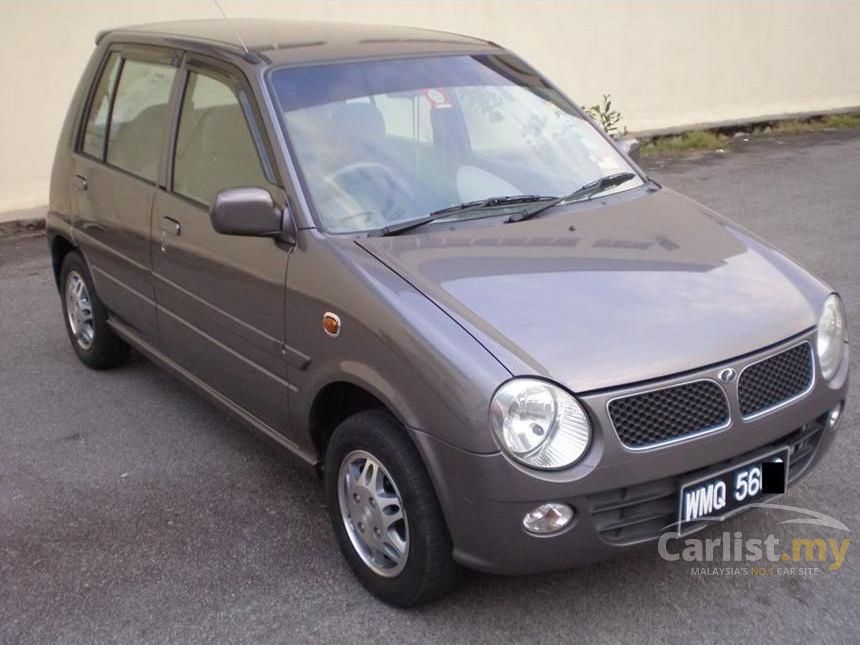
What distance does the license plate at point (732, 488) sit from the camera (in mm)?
3146

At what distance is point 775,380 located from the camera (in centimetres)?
331

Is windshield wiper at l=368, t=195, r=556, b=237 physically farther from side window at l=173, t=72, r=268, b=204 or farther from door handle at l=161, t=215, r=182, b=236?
door handle at l=161, t=215, r=182, b=236

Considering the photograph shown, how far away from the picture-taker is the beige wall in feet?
27.7

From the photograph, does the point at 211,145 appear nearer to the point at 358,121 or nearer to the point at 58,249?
the point at 358,121

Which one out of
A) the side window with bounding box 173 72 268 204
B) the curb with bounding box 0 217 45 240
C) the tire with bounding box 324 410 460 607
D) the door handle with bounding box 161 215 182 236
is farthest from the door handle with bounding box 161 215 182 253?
the curb with bounding box 0 217 45 240

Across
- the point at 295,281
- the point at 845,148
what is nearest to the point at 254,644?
the point at 295,281

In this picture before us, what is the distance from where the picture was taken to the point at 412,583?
332 cm

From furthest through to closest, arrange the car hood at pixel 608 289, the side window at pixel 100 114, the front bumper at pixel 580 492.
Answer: the side window at pixel 100 114, the car hood at pixel 608 289, the front bumper at pixel 580 492

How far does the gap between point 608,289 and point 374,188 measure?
1.00 meters

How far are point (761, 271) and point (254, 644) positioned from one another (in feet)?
6.93

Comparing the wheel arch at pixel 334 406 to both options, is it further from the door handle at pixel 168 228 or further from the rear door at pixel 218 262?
the door handle at pixel 168 228

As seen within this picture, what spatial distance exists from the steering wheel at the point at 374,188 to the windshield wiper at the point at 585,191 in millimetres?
402

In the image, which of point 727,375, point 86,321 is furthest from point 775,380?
point 86,321

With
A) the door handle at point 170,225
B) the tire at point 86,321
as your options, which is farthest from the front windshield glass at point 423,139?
the tire at point 86,321
